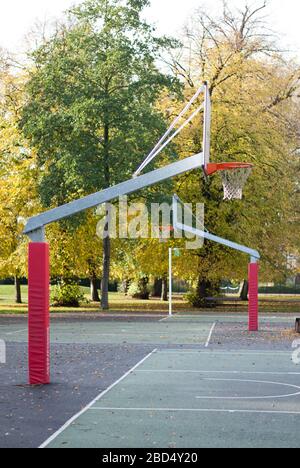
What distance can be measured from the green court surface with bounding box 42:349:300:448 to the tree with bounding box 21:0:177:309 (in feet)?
67.0

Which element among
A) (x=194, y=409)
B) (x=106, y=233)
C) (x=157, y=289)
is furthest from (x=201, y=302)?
(x=194, y=409)

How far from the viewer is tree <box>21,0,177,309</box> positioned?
124ft

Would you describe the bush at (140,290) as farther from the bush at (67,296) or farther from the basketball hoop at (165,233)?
the basketball hoop at (165,233)

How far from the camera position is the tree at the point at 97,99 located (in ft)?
124

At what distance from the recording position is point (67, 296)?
4700 cm

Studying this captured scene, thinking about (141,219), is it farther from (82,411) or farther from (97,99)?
(82,411)

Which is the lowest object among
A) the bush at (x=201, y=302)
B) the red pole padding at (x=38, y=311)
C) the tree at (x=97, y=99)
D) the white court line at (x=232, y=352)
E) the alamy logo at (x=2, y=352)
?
the white court line at (x=232, y=352)

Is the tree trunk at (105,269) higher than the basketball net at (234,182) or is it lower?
lower

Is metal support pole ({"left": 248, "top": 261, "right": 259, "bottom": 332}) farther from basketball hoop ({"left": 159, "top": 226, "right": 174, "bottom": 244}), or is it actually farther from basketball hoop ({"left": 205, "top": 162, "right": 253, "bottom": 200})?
basketball hoop ({"left": 159, "top": 226, "right": 174, "bottom": 244})

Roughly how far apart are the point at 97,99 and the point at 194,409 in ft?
90.0

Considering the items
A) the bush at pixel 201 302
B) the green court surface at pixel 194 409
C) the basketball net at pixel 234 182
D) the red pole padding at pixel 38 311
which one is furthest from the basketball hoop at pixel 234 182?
the bush at pixel 201 302

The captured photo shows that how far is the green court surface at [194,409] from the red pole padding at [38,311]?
4.36 feet

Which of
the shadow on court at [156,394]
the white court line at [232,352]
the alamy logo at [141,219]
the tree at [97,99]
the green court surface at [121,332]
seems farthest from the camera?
the alamy logo at [141,219]
